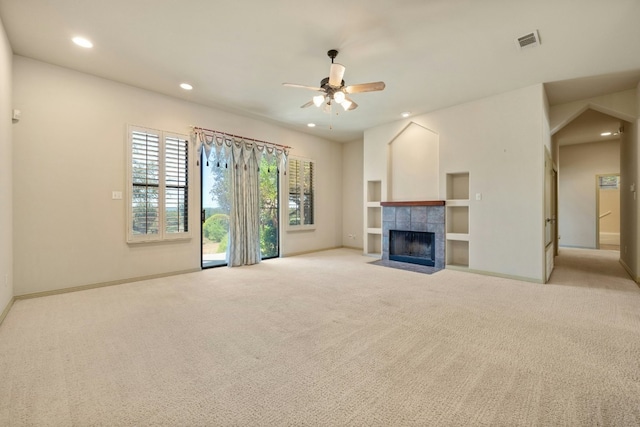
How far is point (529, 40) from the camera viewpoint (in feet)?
10.5

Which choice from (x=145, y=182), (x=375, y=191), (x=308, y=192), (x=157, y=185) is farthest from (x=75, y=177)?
(x=375, y=191)

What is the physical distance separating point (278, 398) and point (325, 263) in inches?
170

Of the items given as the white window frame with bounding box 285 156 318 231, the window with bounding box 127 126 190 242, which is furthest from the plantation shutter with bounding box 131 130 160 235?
the white window frame with bounding box 285 156 318 231

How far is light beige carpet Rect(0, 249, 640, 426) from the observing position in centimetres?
160

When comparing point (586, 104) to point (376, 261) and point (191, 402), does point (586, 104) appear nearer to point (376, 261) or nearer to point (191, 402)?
point (376, 261)

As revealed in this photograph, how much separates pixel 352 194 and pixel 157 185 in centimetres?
507

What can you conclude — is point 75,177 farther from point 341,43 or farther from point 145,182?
point 341,43

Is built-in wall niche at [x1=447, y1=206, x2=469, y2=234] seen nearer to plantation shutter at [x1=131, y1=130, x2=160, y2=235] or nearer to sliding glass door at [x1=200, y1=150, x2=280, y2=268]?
sliding glass door at [x1=200, y1=150, x2=280, y2=268]

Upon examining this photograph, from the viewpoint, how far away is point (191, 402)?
1.68 meters

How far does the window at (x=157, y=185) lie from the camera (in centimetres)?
450

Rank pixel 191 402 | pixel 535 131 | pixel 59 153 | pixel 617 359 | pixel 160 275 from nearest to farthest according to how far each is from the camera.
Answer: pixel 191 402
pixel 617 359
pixel 59 153
pixel 535 131
pixel 160 275

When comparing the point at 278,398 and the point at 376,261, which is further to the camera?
the point at 376,261

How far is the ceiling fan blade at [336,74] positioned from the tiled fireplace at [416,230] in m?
3.36

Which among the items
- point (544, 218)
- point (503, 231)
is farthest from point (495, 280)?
point (544, 218)
